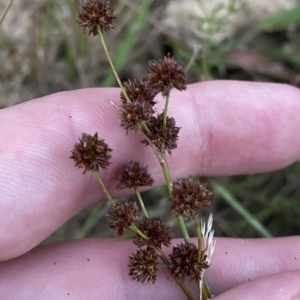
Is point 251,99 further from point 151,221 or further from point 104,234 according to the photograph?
point 104,234

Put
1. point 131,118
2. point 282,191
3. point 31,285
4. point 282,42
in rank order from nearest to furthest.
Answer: point 131,118, point 31,285, point 282,191, point 282,42

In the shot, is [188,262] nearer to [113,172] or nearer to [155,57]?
[113,172]

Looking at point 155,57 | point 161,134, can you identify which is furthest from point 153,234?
point 155,57

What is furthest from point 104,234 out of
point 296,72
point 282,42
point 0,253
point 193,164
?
point 282,42

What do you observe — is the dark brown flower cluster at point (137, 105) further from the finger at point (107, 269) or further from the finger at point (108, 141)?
the finger at point (107, 269)

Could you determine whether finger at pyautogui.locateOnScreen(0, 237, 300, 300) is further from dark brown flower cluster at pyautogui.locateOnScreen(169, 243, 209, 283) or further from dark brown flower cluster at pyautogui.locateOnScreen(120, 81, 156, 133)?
dark brown flower cluster at pyautogui.locateOnScreen(120, 81, 156, 133)
